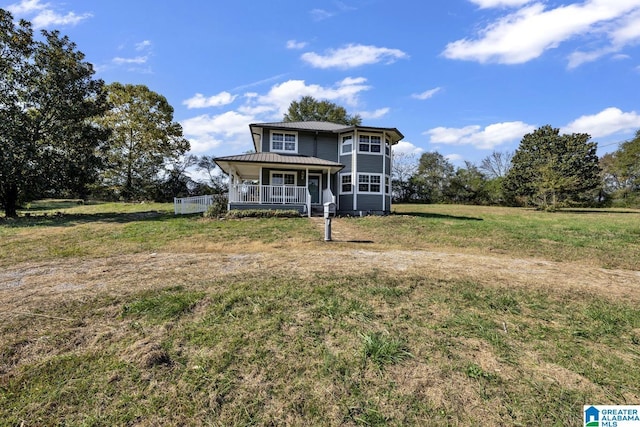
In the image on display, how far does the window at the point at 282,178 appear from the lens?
1860 centimetres

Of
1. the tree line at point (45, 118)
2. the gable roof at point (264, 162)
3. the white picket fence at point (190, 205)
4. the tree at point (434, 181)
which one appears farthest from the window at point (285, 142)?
the tree at point (434, 181)

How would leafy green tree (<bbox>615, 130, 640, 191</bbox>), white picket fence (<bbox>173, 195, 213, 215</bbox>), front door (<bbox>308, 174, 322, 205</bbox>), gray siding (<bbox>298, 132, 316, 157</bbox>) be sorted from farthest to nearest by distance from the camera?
leafy green tree (<bbox>615, 130, 640, 191</bbox>) → gray siding (<bbox>298, 132, 316, 157</bbox>) → front door (<bbox>308, 174, 322, 205</bbox>) → white picket fence (<bbox>173, 195, 213, 215</bbox>)

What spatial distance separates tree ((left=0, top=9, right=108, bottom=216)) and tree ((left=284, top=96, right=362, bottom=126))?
25.4 meters

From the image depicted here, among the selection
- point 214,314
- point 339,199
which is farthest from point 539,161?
point 214,314

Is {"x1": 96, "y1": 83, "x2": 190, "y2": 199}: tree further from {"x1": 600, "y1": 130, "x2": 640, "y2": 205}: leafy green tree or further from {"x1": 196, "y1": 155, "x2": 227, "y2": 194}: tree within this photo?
{"x1": 600, "y1": 130, "x2": 640, "y2": 205}: leafy green tree

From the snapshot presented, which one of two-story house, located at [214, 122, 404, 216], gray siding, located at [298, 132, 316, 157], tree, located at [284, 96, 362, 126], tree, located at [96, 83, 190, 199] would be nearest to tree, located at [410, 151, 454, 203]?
tree, located at [284, 96, 362, 126]

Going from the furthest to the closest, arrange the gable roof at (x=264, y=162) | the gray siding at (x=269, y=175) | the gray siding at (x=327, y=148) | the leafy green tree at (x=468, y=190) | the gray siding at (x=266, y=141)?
the leafy green tree at (x=468, y=190) < the gray siding at (x=327, y=148) < the gray siding at (x=266, y=141) < the gray siding at (x=269, y=175) < the gable roof at (x=264, y=162)

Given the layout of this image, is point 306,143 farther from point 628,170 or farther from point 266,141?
point 628,170

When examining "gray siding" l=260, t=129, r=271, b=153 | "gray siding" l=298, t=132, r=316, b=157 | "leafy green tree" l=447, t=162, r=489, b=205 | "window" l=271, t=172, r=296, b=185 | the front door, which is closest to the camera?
"window" l=271, t=172, r=296, b=185

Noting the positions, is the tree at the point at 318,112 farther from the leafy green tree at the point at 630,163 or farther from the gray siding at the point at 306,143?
the leafy green tree at the point at 630,163

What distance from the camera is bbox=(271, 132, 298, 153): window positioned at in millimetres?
18938

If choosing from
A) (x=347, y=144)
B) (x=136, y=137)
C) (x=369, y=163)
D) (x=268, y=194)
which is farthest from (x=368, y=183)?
(x=136, y=137)

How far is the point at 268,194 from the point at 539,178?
26258 millimetres

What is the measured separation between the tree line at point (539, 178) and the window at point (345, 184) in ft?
59.9
